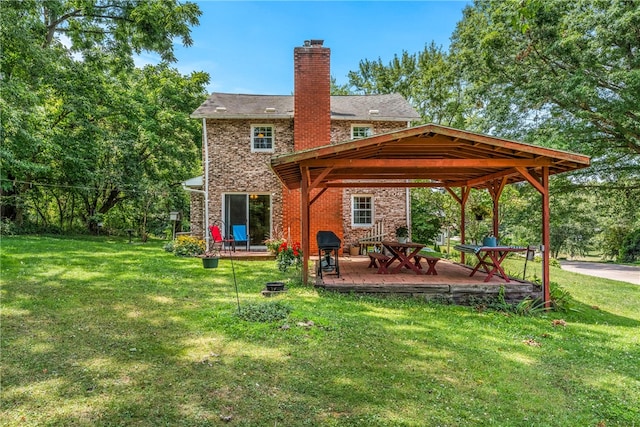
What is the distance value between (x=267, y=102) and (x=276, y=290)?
9805 millimetres

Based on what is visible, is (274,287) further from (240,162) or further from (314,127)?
(314,127)

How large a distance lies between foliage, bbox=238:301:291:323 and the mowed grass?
15 centimetres

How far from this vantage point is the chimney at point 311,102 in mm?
12961

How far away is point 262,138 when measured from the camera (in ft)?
44.1

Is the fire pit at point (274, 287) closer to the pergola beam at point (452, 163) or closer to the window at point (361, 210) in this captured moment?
the pergola beam at point (452, 163)

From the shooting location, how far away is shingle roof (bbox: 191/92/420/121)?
1307 cm

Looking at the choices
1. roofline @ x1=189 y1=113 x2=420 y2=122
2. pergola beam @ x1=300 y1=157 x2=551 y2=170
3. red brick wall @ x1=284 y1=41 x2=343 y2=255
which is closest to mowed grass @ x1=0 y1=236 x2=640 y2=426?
pergola beam @ x1=300 y1=157 x2=551 y2=170

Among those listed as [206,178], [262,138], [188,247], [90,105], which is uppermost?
[90,105]

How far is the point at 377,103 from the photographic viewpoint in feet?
49.5

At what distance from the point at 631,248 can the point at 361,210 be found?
59.0 feet

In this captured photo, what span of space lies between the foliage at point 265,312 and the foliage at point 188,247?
7.37m

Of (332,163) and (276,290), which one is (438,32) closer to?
(332,163)

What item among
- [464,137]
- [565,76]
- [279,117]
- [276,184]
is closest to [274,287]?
[464,137]

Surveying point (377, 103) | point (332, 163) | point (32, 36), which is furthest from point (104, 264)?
point (377, 103)
